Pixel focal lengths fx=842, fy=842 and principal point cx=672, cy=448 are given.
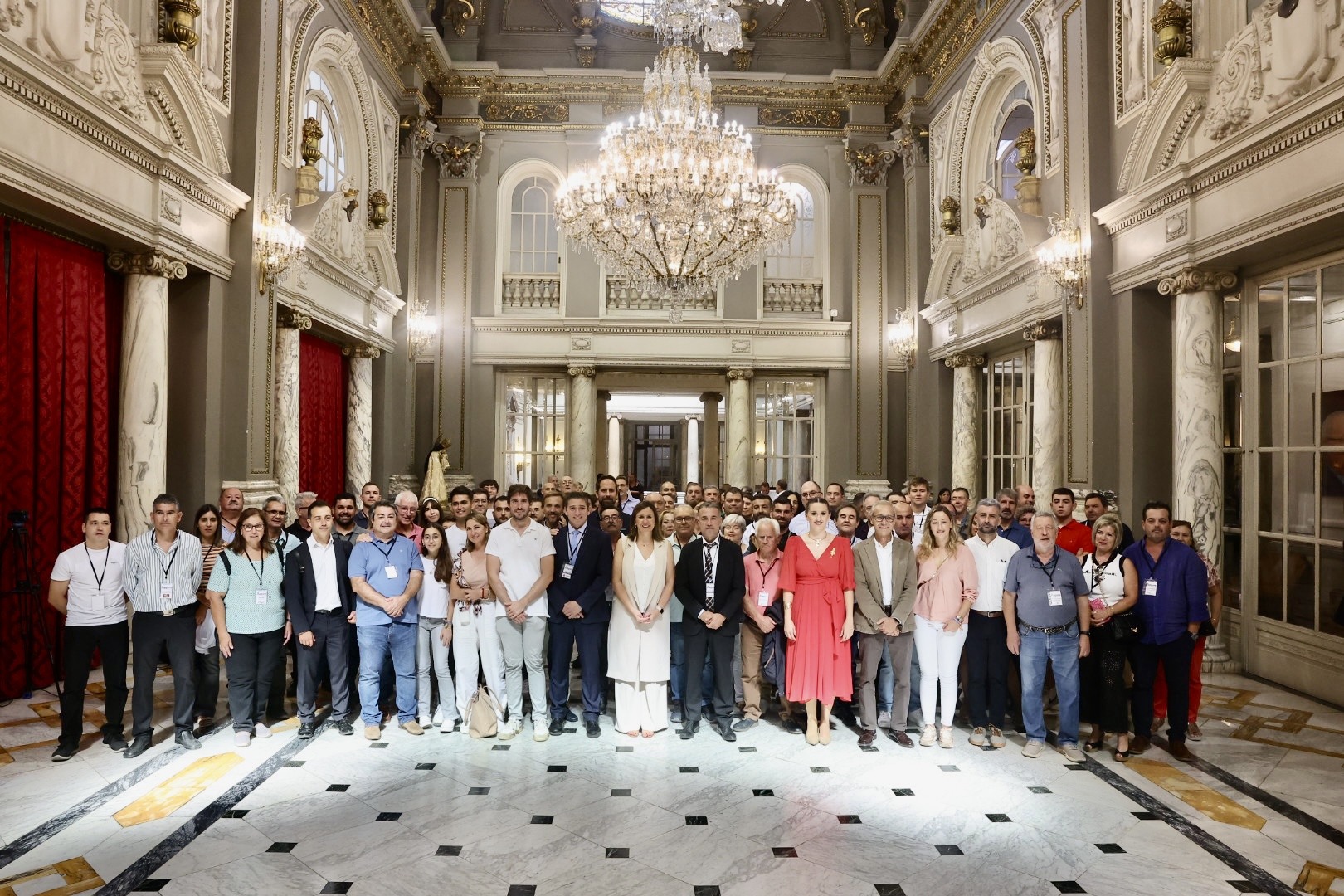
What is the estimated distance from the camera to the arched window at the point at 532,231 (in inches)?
534

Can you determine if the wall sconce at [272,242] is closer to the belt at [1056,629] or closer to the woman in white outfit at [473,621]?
the woman in white outfit at [473,621]

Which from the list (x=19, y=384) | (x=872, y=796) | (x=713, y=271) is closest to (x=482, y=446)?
(x=713, y=271)

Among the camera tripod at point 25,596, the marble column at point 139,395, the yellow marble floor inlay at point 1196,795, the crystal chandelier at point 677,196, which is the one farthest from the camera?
the crystal chandelier at point 677,196

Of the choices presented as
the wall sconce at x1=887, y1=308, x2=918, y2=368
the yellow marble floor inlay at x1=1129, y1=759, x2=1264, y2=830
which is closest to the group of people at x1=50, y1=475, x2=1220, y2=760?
the yellow marble floor inlay at x1=1129, y1=759, x2=1264, y2=830

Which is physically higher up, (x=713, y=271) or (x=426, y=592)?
(x=713, y=271)

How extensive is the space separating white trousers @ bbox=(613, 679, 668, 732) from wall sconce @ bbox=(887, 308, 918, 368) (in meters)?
8.67

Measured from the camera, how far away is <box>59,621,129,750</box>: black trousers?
474cm

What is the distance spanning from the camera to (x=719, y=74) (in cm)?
1320

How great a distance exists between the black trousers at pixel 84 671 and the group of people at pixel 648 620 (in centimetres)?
2

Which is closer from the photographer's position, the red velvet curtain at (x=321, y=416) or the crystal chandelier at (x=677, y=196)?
the crystal chandelier at (x=677, y=196)

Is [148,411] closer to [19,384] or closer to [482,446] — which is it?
[19,384]

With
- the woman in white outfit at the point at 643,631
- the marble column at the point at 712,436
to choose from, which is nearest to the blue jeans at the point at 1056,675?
the woman in white outfit at the point at 643,631

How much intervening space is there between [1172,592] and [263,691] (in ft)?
18.2

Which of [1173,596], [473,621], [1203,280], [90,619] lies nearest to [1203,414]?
[1203,280]
